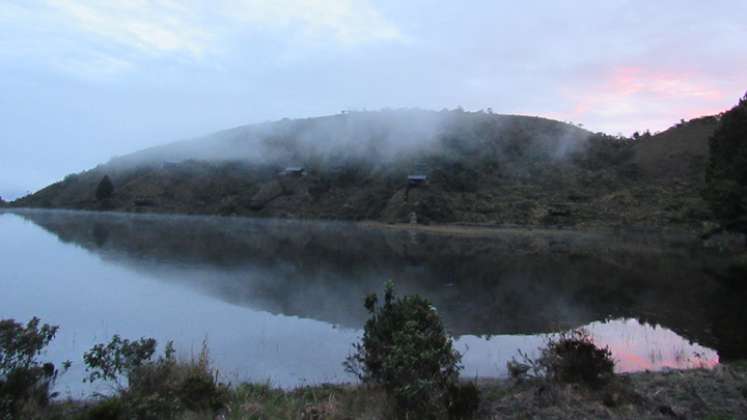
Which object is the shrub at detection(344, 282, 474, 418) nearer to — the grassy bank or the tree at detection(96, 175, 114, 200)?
the grassy bank

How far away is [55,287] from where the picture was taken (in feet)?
68.8

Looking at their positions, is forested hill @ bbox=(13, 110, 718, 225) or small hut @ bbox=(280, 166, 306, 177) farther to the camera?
small hut @ bbox=(280, 166, 306, 177)

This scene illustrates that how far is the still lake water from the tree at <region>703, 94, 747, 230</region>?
9.99 feet

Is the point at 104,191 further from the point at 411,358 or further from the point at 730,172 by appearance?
the point at 411,358

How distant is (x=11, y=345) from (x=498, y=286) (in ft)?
Result: 68.3

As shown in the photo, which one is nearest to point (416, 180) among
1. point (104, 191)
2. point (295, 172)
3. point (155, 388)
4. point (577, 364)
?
point (295, 172)

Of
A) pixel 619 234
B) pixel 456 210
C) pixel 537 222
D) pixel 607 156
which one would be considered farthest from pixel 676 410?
pixel 607 156

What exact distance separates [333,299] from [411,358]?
1305 centimetres

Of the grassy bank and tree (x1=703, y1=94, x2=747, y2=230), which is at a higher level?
tree (x1=703, y1=94, x2=747, y2=230)

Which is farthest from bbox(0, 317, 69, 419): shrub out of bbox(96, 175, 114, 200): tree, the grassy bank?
bbox(96, 175, 114, 200): tree

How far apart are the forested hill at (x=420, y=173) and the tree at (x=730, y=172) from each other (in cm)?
1799

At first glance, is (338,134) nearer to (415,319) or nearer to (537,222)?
(537,222)

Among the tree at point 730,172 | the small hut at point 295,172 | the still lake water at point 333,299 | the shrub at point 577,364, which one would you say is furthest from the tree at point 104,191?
the shrub at point 577,364

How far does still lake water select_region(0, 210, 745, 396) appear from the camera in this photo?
1351 centimetres
